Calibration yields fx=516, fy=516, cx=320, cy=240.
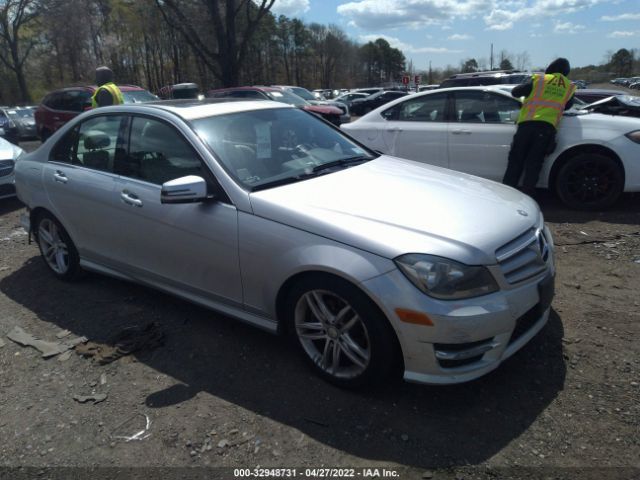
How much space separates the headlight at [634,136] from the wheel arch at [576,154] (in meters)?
0.22

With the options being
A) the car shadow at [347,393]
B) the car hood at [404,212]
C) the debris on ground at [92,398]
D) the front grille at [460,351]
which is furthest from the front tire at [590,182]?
the debris on ground at [92,398]

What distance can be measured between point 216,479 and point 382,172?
2.17 metres

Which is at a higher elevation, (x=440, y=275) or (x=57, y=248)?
(x=440, y=275)

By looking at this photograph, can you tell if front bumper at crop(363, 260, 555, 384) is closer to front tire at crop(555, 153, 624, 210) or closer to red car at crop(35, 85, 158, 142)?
front tire at crop(555, 153, 624, 210)

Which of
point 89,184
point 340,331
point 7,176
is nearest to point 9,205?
point 7,176

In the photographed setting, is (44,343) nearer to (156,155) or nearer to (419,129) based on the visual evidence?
(156,155)

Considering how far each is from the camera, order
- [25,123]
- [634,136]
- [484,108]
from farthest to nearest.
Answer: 1. [25,123]
2. [484,108]
3. [634,136]

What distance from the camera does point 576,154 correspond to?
20.0 ft

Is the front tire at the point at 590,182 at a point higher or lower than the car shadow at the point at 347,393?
higher

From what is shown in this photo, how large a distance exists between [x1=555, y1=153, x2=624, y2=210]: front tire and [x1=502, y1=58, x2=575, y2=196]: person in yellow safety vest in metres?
0.33

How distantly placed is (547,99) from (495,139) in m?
0.76

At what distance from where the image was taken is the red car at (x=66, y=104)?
45.6ft

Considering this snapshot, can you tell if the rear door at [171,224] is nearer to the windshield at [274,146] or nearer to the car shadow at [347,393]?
the windshield at [274,146]

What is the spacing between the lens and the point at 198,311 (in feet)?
13.3
